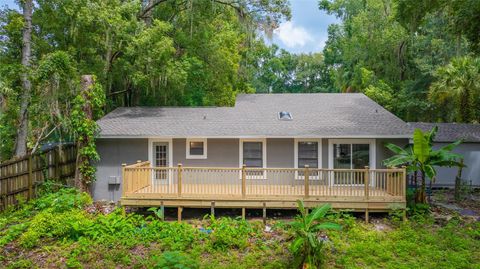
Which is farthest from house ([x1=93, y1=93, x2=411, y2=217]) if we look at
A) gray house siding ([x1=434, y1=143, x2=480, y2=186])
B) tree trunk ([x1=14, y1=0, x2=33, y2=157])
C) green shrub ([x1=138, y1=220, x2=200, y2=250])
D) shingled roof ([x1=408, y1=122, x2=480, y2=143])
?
gray house siding ([x1=434, y1=143, x2=480, y2=186])

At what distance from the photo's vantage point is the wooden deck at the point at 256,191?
1012 centimetres

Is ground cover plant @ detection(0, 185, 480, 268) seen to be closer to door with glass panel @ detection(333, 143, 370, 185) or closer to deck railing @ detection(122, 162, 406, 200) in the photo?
deck railing @ detection(122, 162, 406, 200)

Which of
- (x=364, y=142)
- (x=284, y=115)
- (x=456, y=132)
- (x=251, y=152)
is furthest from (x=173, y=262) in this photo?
(x=456, y=132)

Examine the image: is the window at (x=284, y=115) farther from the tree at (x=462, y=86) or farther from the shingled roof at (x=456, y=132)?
the tree at (x=462, y=86)

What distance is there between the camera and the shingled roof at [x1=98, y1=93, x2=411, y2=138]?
12188mm

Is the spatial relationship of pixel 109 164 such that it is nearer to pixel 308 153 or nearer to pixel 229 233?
pixel 229 233

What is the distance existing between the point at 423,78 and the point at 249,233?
18662 millimetres

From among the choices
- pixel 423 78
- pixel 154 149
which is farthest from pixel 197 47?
pixel 423 78

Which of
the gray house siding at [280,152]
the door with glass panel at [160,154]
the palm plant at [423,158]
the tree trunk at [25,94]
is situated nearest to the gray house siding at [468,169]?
the palm plant at [423,158]

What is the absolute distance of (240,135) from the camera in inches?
476

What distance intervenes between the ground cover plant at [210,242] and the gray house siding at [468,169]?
18.9 feet

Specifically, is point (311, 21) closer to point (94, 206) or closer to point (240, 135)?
point (240, 135)

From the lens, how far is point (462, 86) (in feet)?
59.4

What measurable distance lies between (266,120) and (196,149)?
9.24 feet
